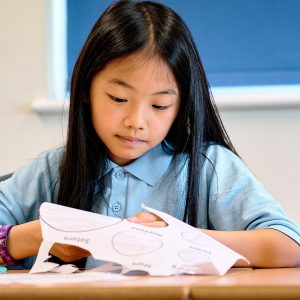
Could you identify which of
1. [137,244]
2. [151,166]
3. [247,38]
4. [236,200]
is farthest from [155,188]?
[247,38]

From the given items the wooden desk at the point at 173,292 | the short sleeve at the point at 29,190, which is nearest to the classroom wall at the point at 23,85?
the short sleeve at the point at 29,190

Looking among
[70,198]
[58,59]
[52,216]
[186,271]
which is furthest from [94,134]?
[58,59]

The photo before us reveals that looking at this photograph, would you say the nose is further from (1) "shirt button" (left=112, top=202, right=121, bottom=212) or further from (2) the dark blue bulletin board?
(2) the dark blue bulletin board

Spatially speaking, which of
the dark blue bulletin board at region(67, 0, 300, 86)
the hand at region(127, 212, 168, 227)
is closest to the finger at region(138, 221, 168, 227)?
the hand at region(127, 212, 168, 227)

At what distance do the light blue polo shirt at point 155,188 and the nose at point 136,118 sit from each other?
135mm

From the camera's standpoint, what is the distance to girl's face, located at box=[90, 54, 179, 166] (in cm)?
101

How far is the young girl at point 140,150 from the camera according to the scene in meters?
1.02

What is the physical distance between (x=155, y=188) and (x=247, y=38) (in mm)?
686

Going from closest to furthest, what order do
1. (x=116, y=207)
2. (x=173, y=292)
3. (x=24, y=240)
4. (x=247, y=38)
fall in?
(x=173, y=292) → (x=24, y=240) → (x=116, y=207) → (x=247, y=38)

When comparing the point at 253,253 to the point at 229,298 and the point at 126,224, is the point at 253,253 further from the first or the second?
the point at 229,298

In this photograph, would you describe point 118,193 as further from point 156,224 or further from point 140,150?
point 156,224

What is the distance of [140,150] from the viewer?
108cm

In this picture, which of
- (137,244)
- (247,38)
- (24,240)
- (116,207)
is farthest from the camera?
(247,38)

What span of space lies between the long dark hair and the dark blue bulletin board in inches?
20.9
